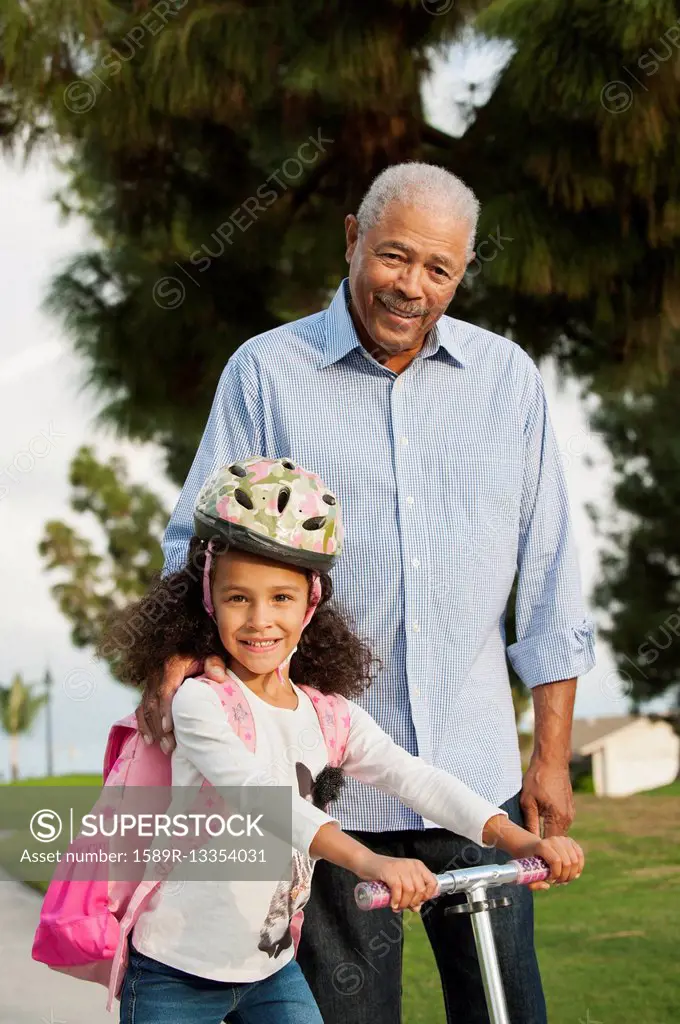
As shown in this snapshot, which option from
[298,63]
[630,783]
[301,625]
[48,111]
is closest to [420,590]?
[301,625]

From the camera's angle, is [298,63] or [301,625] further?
[298,63]

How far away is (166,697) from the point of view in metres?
2.36

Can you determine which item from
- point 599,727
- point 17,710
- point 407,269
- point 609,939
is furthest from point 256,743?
point 599,727

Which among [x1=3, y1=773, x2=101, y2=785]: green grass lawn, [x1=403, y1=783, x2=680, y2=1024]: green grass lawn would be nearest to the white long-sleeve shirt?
[x1=403, y1=783, x2=680, y2=1024]: green grass lawn

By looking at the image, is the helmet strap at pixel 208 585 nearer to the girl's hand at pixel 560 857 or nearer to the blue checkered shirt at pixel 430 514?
the blue checkered shirt at pixel 430 514

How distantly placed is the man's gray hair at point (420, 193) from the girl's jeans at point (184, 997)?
131 cm

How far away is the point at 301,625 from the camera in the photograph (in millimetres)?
2412

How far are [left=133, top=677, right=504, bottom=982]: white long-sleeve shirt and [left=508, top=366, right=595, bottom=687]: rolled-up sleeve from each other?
18.6 inches

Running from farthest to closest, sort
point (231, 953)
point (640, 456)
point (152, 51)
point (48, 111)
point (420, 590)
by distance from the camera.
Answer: point (640, 456)
point (48, 111)
point (152, 51)
point (420, 590)
point (231, 953)

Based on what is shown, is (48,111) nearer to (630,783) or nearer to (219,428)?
(219,428)

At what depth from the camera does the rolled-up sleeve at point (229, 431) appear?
2.69 meters

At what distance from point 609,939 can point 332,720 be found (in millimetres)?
4232

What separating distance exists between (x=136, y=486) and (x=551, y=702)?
60.9ft

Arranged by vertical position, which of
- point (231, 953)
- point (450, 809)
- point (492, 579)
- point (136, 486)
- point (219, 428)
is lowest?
point (231, 953)
